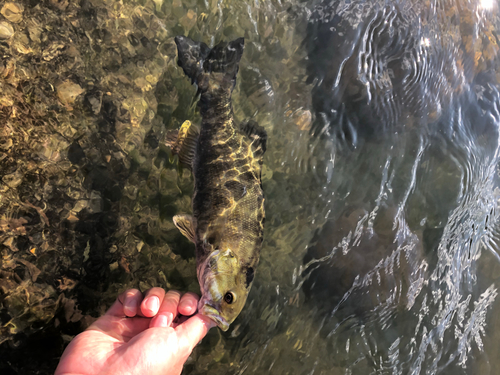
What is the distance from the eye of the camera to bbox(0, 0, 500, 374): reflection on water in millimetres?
3068

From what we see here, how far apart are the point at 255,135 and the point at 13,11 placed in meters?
2.66

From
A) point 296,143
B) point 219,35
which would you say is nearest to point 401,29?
point 296,143

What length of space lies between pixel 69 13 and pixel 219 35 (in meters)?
1.60

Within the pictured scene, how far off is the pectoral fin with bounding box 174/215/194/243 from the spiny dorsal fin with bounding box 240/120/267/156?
1.03 m

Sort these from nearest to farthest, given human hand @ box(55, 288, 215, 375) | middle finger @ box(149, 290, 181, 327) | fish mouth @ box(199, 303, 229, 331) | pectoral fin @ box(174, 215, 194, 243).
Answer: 1. human hand @ box(55, 288, 215, 375)
2. middle finger @ box(149, 290, 181, 327)
3. fish mouth @ box(199, 303, 229, 331)
4. pectoral fin @ box(174, 215, 194, 243)

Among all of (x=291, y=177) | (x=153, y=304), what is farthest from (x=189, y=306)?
(x=291, y=177)

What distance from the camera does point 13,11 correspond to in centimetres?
294

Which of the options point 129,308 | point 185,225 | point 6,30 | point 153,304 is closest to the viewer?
point 153,304

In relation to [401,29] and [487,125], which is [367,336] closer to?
[487,125]

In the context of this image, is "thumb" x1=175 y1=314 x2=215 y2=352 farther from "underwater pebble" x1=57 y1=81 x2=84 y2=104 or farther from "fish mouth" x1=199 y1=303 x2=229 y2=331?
"underwater pebble" x1=57 y1=81 x2=84 y2=104

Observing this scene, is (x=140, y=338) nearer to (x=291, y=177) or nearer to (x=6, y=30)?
(x=291, y=177)

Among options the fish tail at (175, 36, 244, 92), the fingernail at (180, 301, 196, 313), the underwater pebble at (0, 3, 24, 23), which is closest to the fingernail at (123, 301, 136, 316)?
the fingernail at (180, 301, 196, 313)

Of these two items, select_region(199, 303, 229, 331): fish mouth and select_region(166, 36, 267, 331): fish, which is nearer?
select_region(199, 303, 229, 331): fish mouth

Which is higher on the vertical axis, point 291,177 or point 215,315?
point 291,177
